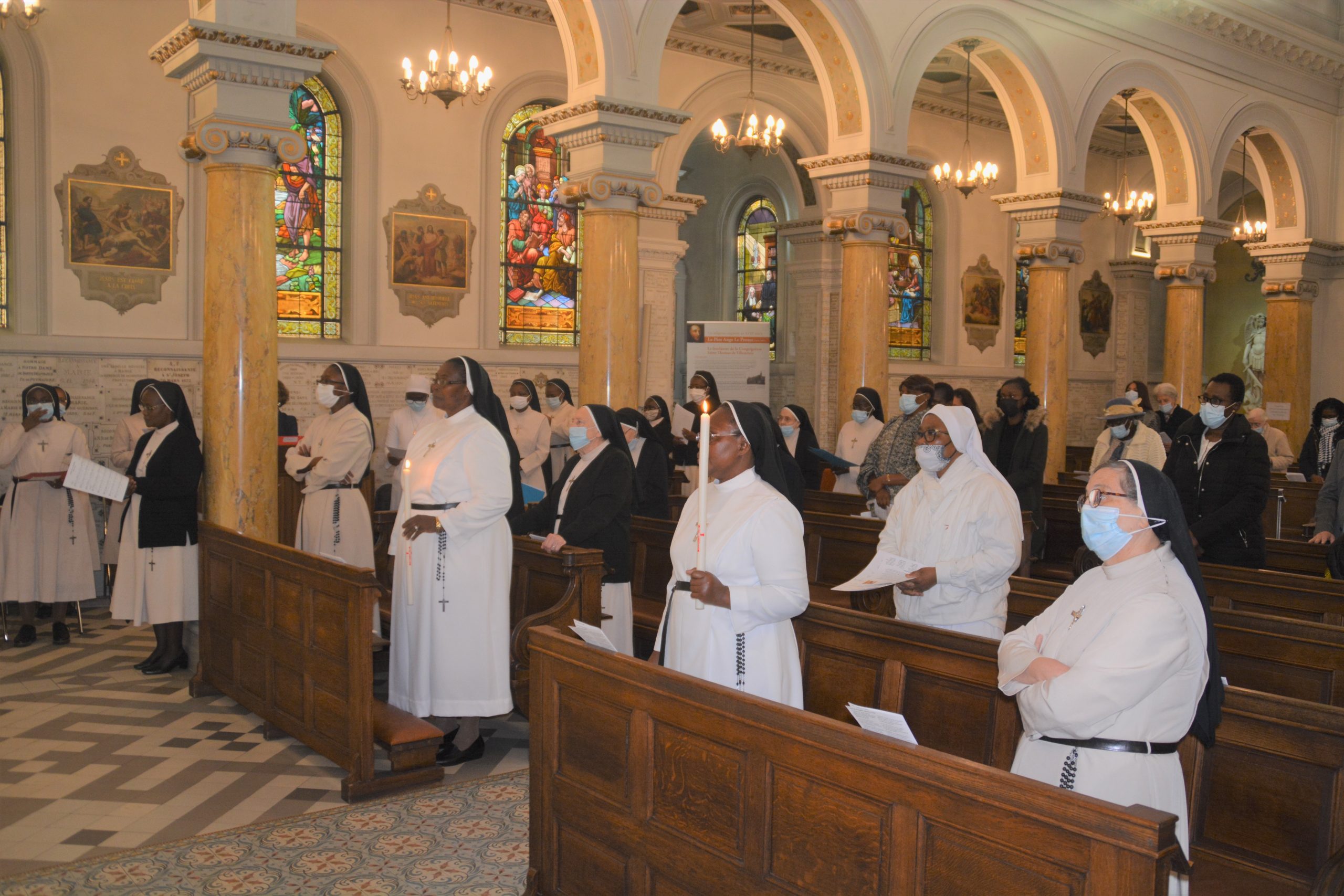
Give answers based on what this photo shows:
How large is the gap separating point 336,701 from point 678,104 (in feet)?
37.6

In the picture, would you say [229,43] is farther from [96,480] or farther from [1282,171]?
[1282,171]

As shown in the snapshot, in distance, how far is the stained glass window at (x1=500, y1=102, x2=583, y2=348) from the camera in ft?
45.1

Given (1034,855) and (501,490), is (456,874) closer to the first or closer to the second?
(501,490)

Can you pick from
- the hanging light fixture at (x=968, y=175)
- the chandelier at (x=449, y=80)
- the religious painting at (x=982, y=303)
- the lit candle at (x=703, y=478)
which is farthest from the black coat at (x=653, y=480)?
the religious painting at (x=982, y=303)

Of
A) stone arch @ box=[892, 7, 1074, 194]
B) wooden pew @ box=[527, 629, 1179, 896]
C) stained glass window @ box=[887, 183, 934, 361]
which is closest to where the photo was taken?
wooden pew @ box=[527, 629, 1179, 896]

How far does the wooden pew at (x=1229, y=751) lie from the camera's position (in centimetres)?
320

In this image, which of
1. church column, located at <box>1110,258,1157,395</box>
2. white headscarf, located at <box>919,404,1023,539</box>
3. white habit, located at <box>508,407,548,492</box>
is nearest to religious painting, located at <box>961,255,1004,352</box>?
church column, located at <box>1110,258,1157,395</box>

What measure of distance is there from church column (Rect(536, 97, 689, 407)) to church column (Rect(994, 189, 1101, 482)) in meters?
5.98

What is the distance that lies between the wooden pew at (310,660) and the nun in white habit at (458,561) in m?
0.25

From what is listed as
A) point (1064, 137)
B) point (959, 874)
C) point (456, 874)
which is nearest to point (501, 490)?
point (456, 874)

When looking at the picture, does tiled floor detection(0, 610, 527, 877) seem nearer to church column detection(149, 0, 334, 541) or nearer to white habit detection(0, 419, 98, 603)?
white habit detection(0, 419, 98, 603)

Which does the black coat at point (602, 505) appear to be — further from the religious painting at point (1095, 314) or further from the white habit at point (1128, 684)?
the religious painting at point (1095, 314)

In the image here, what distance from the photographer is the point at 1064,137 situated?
13461 mm

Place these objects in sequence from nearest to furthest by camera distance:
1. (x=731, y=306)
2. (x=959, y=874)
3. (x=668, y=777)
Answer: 1. (x=959, y=874)
2. (x=668, y=777)
3. (x=731, y=306)
